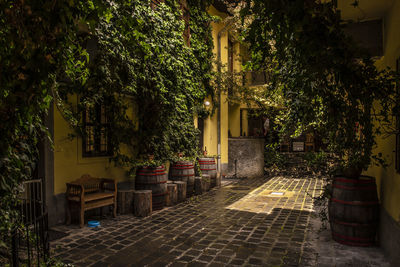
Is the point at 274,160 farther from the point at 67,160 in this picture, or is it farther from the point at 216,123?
the point at 67,160

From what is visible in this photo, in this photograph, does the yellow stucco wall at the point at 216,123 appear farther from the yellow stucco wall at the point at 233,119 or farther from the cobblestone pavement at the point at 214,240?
the cobblestone pavement at the point at 214,240

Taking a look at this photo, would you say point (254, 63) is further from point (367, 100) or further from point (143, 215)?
point (143, 215)

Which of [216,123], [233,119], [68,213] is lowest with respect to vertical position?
[68,213]

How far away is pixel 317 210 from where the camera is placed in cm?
701

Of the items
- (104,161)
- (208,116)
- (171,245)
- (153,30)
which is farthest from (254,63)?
(208,116)

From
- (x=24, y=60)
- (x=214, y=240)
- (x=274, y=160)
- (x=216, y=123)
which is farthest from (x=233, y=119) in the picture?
(x=24, y=60)

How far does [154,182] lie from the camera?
23.4 ft

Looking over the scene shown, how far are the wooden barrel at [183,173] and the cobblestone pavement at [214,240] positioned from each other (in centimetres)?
106

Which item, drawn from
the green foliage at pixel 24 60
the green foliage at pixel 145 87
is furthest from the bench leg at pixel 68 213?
the green foliage at pixel 24 60

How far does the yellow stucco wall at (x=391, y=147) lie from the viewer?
385cm

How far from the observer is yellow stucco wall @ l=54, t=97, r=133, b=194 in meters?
5.98

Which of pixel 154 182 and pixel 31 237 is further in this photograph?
pixel 154 182

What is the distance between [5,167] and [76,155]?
15.2 ft

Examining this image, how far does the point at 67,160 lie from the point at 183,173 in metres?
3.48
